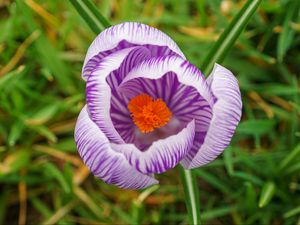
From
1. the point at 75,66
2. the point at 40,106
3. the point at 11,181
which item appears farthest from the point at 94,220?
the point at 75,66

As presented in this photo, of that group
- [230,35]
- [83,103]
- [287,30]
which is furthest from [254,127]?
[83,103]

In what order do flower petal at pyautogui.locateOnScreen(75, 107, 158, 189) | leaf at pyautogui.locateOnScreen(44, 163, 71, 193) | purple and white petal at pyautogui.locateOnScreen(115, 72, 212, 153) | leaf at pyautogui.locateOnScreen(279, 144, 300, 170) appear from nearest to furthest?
flower petal at pyautogui.locateOnScreen(75, 107, 158, 189) → purple and white petal at pyautogui.locateOnScreen(115, 72, 212, 153) → leaf at pyautogui.locateOnScreen(279, 144, 300, 170) → leaf at pyautogui.locateOnScreen(44, 163, 71, 193)

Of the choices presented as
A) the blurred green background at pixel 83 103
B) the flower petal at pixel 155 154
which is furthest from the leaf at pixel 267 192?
the flower petal at pixel 155 154

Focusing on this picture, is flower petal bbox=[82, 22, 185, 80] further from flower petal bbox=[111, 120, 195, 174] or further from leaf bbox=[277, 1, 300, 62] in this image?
leaf bbox=[277, 1, 300, 62]

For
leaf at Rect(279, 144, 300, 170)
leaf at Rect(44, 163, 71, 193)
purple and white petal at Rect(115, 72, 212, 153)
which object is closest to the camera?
purple and white petal at Rect(115, 72, 212, 153)

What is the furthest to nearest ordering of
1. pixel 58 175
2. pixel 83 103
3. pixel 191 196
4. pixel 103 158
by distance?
1. pixel 83 103
2. pixel 58 175
3. pixel 191 196
4. pixel 103 158

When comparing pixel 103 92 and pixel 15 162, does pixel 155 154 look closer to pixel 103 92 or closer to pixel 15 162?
pixel 103 92

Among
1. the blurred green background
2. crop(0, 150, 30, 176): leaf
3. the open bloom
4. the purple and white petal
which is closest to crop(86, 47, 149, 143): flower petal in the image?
the open bloom

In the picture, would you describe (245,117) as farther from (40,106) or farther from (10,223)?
(10,223)
